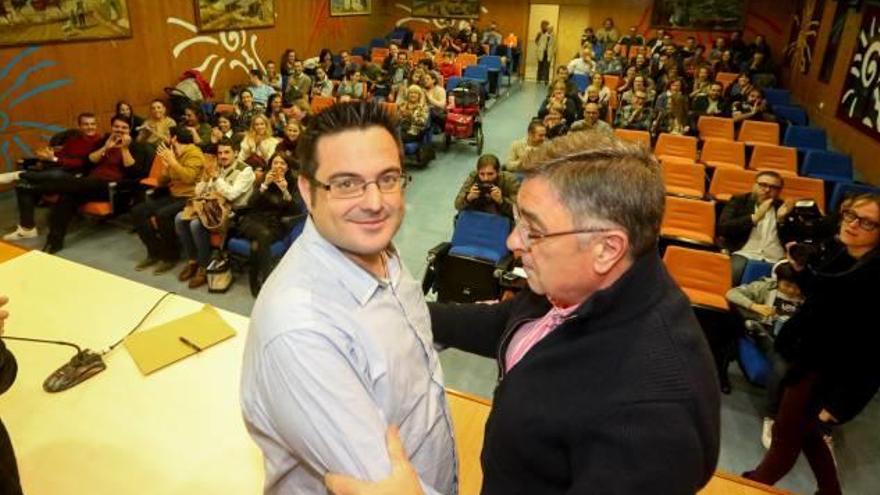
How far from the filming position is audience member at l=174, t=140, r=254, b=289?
438cm

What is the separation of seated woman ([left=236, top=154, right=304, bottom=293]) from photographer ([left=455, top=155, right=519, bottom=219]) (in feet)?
4.53

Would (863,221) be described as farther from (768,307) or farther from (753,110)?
(753,110)

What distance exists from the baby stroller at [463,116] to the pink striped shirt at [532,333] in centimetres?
658

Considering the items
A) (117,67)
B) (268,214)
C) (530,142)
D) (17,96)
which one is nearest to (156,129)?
(17,96)

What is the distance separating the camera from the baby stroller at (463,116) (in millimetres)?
7613

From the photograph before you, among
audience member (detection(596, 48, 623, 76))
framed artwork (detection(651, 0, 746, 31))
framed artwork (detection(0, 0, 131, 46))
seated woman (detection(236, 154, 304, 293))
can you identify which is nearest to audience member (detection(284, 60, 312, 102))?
framed artwork (detection(0, 0, 131, 46))

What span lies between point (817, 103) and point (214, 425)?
33.9 ft

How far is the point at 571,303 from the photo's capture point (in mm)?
1111

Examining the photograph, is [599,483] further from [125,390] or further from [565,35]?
[565,35]

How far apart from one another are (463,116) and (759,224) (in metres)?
4.40

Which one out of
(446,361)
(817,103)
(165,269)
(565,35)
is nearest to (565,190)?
Answer: (446,361)

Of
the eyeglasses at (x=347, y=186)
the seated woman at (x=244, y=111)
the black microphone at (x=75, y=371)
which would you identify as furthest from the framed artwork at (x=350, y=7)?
the eyeglasses at (x=347, y=186)

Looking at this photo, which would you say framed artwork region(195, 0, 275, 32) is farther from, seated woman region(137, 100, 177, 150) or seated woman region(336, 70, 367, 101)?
seated woman region(137, 100, 177, 150)

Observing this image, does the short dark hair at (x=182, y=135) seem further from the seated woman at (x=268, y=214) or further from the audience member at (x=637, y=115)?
the audience member at (x=637, y=115)
